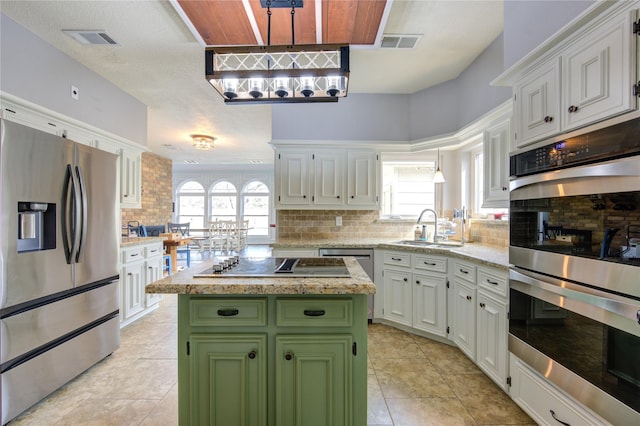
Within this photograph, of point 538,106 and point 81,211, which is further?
point 81,211

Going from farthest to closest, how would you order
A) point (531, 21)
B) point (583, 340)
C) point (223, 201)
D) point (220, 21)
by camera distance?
1. point (223, 201)
2. point (220, 21)
3. point (531, 21)
4. point (583, 340)

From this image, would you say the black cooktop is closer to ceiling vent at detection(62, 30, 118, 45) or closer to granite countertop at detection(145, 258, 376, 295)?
granite countertop at detection(145, 258, 376, 295)

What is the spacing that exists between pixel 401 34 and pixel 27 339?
3482 mm

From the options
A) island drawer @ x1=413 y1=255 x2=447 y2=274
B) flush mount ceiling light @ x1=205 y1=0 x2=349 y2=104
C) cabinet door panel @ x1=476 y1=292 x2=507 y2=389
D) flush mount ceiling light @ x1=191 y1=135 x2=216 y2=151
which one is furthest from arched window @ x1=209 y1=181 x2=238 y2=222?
cabinet door panel @ x1=476 y1=292 x2=507 y2=389

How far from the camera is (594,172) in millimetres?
1215

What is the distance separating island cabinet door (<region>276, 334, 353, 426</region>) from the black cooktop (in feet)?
1.02

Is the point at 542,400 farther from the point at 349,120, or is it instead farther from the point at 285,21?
the point at 349,120

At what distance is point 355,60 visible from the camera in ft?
9.08

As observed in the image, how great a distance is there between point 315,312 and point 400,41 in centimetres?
236

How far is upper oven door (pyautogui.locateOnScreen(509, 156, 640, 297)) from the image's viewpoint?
112 cm

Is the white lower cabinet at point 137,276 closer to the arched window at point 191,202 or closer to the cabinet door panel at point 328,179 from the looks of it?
the cabinet door panel at point 328,179

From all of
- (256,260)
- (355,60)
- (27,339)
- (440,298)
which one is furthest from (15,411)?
(355,60)

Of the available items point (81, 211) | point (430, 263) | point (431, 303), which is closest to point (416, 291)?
point (431, 303)

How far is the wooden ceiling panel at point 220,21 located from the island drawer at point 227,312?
1.85 metres
